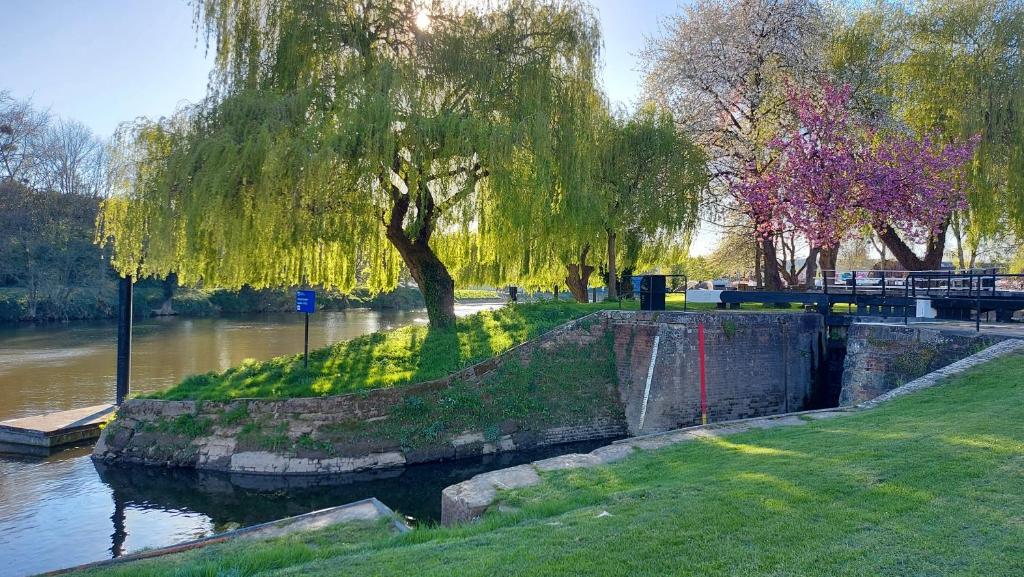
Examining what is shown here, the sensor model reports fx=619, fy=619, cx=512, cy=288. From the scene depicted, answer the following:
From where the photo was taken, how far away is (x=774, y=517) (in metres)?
4.42

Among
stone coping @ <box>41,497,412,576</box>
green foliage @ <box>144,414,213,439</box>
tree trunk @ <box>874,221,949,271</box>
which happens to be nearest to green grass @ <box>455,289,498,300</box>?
tree trunk @ <box>874,221,949,271</box>

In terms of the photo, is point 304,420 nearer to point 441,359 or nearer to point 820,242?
point 441,359

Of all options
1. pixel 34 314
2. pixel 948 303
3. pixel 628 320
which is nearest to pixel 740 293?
pixel 628 320

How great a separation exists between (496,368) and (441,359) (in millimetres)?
1324

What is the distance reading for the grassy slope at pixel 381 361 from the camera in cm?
1255

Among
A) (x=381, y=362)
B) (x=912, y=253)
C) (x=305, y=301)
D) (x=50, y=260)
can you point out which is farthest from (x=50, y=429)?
(x=50, y=260)

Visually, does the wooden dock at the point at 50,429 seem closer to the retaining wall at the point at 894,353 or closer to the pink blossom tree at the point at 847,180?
the retaining wall at the point at 894,353

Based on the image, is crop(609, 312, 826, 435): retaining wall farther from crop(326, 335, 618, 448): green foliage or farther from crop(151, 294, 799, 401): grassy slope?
crop(151, 294, 799, 401): grassy slope

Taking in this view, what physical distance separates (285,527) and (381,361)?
739cm

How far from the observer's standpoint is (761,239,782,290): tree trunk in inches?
864

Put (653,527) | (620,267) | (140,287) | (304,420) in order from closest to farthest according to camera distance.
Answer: (653,527) < (304,420) < (620,267) < (140,287)

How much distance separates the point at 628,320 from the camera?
14.9 meters

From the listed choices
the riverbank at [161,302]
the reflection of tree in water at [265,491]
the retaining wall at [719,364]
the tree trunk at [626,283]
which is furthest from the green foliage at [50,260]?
the retaining wall at [719,364]

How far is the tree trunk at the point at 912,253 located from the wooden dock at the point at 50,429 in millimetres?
22910
